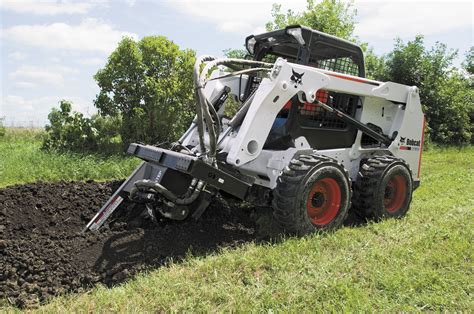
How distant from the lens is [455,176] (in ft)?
33.3

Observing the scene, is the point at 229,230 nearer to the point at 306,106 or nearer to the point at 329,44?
the point at 306,106

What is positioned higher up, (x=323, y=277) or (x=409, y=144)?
(x=409, y=144)

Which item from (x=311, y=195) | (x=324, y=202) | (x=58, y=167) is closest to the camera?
(x=311, y=195)

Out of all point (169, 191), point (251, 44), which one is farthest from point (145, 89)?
point (169, 191)

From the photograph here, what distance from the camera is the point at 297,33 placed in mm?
5457

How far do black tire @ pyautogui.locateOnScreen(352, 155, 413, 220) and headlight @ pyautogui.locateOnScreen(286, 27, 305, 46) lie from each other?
181 centimetres

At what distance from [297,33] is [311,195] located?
6.39ft

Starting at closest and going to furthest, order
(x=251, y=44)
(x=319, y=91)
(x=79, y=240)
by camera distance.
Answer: (x=79, y=240) < (x=319, y=91) < (x=251, y=44)

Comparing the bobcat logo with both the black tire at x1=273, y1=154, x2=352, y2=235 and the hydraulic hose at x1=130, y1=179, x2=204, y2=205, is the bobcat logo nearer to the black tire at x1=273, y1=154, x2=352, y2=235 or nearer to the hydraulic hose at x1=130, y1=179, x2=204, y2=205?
the black tire at x1=273, y1=154, x2=352, y2=235

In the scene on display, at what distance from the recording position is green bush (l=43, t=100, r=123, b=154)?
36.0ft

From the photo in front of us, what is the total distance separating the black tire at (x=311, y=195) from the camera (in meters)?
4.87

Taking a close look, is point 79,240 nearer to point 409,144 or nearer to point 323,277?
point 323,277

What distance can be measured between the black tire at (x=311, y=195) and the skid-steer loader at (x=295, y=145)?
12mm

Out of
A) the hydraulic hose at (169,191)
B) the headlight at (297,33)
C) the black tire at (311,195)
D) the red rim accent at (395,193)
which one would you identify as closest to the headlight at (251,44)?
the headlight at (297,33)
